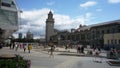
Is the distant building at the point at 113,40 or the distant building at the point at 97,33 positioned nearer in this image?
the distant building at the point at 113,40

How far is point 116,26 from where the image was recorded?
85.4m

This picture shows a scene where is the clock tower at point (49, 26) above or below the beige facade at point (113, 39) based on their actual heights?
above

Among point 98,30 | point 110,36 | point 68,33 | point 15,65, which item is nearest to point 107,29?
point 98,30

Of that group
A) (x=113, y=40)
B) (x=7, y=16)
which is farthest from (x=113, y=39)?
(x=7, y=16)

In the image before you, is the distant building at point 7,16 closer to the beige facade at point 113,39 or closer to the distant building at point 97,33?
the beige facade at point 113,39

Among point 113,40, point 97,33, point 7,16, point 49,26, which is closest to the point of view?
point 7,16

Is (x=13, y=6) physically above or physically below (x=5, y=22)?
above

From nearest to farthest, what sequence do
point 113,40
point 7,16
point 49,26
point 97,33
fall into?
1. point 7,16
2. point 113,40
3. point 97,33
4. point 49,26

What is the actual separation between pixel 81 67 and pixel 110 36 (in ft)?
181

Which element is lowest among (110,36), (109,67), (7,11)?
(109,67)

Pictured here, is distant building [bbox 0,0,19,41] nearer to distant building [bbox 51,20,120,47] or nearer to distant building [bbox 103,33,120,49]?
distant building [bbox 103,33,120,49]

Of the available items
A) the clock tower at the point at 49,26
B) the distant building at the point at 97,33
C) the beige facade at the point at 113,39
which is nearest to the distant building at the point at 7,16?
the beige facade at the point at 113,39

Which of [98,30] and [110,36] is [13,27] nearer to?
[110,36]

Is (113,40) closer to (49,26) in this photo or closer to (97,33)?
(97,33)
